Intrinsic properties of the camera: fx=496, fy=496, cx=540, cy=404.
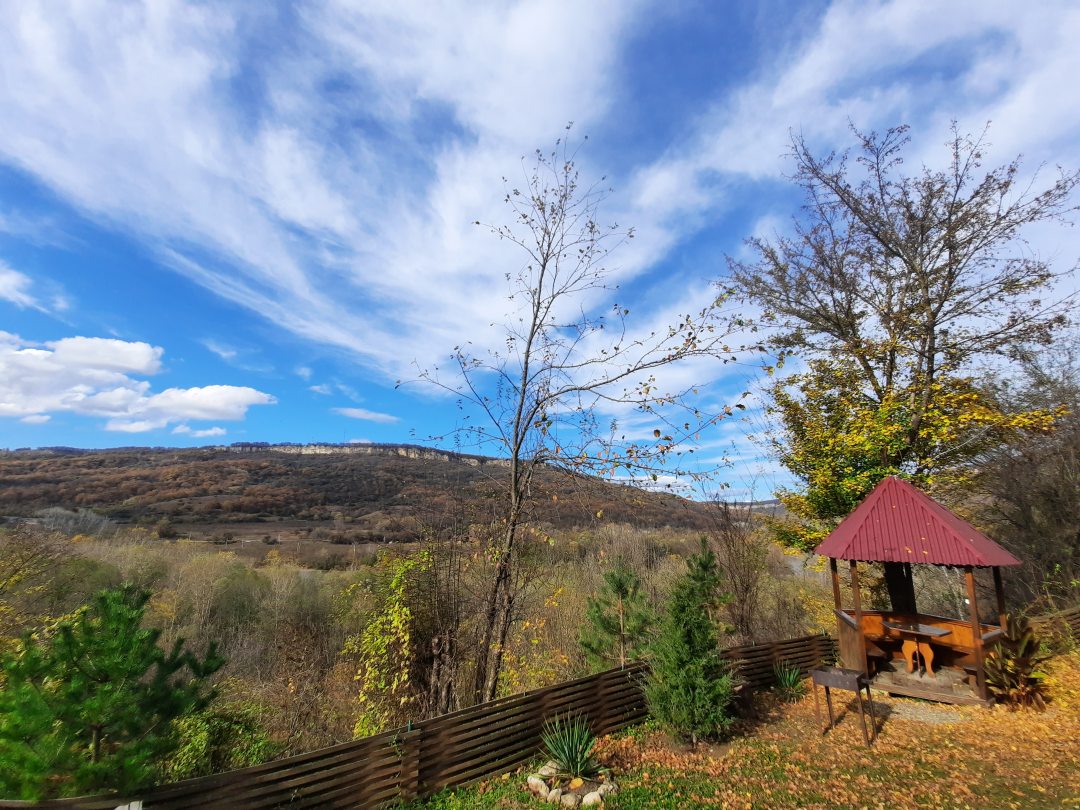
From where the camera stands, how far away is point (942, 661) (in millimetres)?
9695

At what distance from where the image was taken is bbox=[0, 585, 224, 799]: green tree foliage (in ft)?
11.0

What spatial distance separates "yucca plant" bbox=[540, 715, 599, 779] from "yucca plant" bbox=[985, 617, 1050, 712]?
23.5 feet

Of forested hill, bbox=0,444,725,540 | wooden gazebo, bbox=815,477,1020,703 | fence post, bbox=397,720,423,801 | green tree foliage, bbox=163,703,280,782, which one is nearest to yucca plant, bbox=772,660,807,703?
wooden gazebo, bbox=815,477,1020,703

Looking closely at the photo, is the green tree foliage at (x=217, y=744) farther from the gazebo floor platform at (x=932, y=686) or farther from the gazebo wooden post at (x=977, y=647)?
the gazebo wooden post at (x=977, y=647)

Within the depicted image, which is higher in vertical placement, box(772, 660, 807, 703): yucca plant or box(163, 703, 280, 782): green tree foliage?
box(772, 660, 807, 703): yucca plant

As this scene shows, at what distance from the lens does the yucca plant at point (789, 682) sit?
945cm

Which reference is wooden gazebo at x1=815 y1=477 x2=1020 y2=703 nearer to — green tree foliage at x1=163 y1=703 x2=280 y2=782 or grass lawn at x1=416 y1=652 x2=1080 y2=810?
grass lawn at x1=416 y1=652 x2=1080 y2=810

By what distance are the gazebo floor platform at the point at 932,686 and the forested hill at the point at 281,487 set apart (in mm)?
4837

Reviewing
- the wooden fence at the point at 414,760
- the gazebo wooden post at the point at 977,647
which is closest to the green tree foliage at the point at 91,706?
the wooden fence at the point at 414,760

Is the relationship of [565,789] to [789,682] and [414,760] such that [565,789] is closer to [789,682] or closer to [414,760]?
[414,760]

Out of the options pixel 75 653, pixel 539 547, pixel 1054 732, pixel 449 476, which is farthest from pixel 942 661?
pixel 75 653

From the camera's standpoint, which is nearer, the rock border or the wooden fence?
the wooden fence

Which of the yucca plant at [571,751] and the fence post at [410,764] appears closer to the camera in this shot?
the fence post at [410,764]

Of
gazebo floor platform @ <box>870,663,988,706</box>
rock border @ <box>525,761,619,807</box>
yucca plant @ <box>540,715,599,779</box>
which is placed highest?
gazebo floor platform @ <box>870,663,988,706</box>
